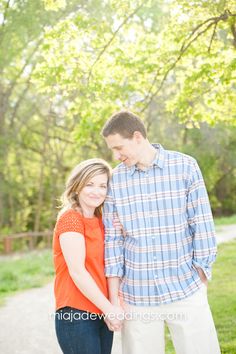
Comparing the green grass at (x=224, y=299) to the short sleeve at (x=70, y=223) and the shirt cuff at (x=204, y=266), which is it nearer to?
the shirt cuff at (x=204, y=266)

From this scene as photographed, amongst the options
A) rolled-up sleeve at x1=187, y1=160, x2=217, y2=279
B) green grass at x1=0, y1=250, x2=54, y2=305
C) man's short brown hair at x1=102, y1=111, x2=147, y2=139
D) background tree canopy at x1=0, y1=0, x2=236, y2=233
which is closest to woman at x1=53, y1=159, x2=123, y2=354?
man's short brown hair at x1=102, y1=111, x2=147, y2=139

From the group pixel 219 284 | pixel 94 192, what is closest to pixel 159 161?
pixel 94 192

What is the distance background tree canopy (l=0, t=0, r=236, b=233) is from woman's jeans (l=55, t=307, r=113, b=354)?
4.51m

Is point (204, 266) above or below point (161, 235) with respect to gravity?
below

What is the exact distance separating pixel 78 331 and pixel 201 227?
97 centimetres

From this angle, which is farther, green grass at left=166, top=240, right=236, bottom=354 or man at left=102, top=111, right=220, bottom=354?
green grass at left=166, top=240, right=236, bottom=354

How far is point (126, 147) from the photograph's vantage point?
11.6 feet

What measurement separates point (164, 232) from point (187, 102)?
19.4 ft

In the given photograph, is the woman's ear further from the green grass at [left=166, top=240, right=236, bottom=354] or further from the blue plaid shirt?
the green grass at [left=166, top=240, right=236, bottom=354]

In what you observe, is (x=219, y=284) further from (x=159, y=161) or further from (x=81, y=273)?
(x=81, y=273)

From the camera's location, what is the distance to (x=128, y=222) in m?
3.49

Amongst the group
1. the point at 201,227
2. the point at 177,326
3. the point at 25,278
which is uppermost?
the point at 201,227

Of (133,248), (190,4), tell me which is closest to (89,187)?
(133,248)

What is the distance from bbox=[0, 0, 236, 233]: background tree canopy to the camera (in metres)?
8.21
